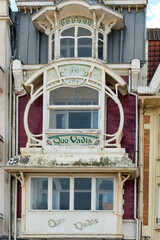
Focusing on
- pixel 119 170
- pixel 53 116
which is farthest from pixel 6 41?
pixel 119 170

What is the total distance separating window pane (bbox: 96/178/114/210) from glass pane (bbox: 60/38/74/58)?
609 cm

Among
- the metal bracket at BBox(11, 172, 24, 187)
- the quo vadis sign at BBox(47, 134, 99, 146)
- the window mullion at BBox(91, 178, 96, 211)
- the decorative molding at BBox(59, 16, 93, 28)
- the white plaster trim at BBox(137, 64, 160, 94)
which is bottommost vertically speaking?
the window mullion at BBox(91, 178, 96, 211)

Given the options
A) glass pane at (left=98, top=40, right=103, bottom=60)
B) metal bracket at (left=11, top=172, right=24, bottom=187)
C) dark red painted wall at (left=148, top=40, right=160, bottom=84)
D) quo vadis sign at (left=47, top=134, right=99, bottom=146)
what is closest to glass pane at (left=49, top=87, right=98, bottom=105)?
glass pane at (left=98, top=40, right=103, bottom=60)

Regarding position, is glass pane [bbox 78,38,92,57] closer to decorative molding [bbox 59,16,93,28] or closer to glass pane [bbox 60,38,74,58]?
glass pane [bbox 60,38,74,58]

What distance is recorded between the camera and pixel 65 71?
27.4 meters

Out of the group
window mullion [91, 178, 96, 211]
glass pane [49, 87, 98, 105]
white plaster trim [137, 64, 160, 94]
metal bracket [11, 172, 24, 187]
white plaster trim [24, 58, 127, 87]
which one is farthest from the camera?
glass pane [49, 87, 98, 105]

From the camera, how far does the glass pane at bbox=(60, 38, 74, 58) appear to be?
29078 millimetres

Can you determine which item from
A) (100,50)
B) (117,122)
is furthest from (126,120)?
(100,50)

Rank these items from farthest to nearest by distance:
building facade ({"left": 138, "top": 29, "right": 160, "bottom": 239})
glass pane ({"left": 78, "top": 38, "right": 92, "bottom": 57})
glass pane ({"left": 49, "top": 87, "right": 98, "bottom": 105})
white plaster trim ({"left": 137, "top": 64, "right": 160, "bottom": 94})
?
1. glass pane ({"left": 78, "top": 38, "right": 92, "bottom": 57})
2. glass pane ({"left": 49, "top": 87, "right": 98, "bottom": 105})
3. white plaster trim ({"left": 137, "top": 64, "right": 160, "bottom": 94})
4. building facade ({"left": 138, "top": 29, "right": 160, "bottom": 239})

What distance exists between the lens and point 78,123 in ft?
92.1

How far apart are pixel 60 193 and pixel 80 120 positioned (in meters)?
3.39

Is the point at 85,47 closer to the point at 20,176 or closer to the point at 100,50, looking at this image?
the point at 100,50

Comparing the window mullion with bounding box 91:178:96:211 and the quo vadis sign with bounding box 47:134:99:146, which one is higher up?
the quo vadis sign with bounding box 47:134:99:146

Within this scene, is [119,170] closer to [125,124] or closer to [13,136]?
[125,124]
